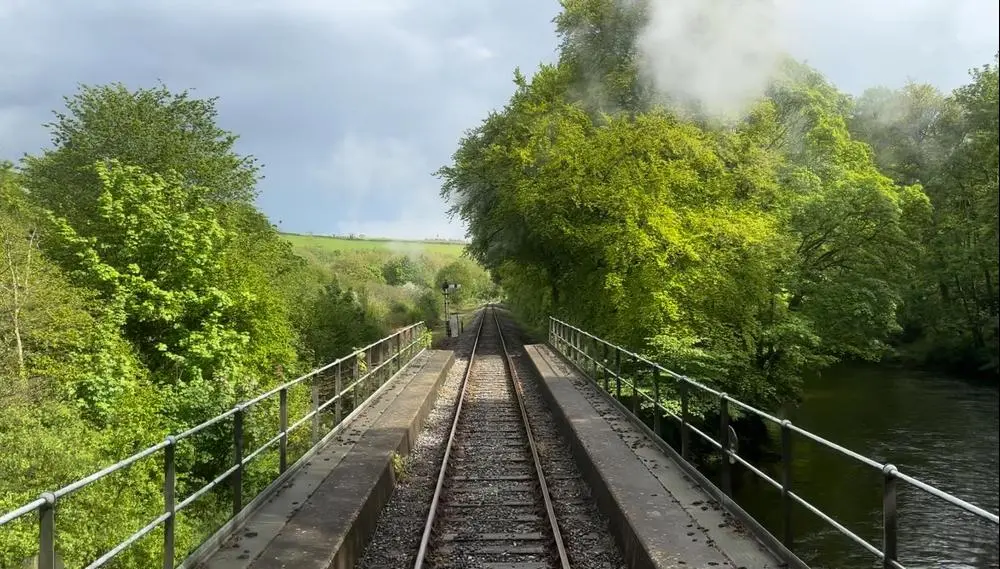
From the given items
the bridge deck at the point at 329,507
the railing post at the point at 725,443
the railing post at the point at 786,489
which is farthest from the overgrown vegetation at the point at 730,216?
the bridge deck at the point at 329,507

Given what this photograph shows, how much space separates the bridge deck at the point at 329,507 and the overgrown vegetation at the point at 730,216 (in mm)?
8709

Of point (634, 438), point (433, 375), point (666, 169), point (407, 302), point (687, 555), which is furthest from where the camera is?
point (407, 302)

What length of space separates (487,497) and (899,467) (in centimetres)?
1159

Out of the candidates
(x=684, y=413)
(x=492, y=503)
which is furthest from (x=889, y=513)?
(x=492, y=503)

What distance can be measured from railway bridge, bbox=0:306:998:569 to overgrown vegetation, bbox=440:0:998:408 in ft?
17.8

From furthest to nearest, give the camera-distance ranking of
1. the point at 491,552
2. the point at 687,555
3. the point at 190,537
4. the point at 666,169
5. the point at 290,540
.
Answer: the point at 666,169, the point at 190,537, the point at 491,552, the point at 290,540, the point at 687,555

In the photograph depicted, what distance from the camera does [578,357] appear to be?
61.8 feet

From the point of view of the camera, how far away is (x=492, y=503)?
8.41 metres

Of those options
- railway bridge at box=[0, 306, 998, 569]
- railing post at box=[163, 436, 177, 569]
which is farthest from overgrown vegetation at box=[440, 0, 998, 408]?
railing post at box=[163, 436, 177, 569]

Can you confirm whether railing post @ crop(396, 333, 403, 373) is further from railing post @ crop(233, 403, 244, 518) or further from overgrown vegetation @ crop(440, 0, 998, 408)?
railing post @ crop(233, 403, 244, 518)

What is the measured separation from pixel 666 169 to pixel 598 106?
32.1 feet

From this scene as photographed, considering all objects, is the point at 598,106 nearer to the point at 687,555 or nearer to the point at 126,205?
the point at 126,205

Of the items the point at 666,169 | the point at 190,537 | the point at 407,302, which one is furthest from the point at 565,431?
the point at 407,302

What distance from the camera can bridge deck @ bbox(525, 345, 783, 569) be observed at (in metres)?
5.49
